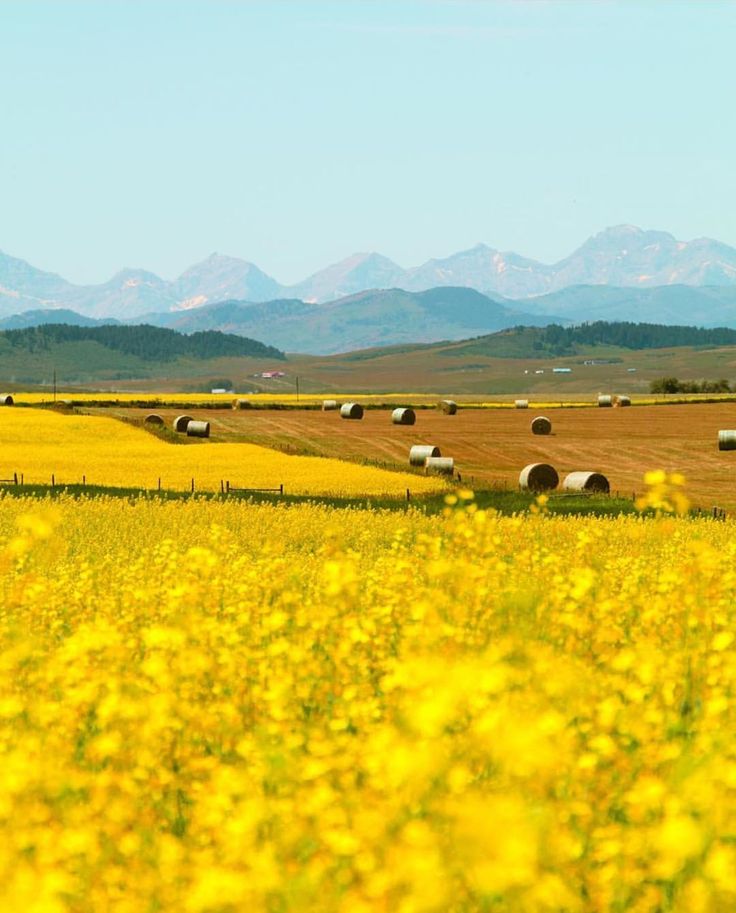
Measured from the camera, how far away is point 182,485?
44.6 metres

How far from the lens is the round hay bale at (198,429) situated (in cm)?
6894

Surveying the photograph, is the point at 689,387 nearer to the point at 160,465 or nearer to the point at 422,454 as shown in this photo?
the point at 422,454

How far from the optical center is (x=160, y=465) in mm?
52500

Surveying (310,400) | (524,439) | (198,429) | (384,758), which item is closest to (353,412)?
(524,439)

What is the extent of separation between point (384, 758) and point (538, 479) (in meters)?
39.4

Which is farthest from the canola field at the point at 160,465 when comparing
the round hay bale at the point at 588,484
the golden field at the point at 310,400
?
the golden field at the point at 310,400

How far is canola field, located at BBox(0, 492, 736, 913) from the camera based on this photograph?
4.57m

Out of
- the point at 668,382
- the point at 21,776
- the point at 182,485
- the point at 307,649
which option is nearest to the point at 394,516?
the point at 182,485

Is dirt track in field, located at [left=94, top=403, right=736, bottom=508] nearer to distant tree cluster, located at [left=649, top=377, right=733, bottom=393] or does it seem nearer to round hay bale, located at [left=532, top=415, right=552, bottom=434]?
round hay bale, located at [left=532, top=415, right=552, bottom=434]

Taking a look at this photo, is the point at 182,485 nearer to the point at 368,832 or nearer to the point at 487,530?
the point at 487,530

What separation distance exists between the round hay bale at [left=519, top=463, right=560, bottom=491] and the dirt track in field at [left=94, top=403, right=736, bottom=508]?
2.69 meters

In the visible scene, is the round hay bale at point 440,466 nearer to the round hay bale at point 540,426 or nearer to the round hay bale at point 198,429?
the round hay bale at point 198,429

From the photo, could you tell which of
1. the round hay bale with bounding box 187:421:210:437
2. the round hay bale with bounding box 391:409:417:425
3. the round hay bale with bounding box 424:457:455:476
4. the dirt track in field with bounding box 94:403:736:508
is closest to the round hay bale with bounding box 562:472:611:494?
the dirt track in field with bounding box 94:403:736:508

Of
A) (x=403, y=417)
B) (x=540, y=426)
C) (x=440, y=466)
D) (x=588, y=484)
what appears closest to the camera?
(x=588, y=484)
